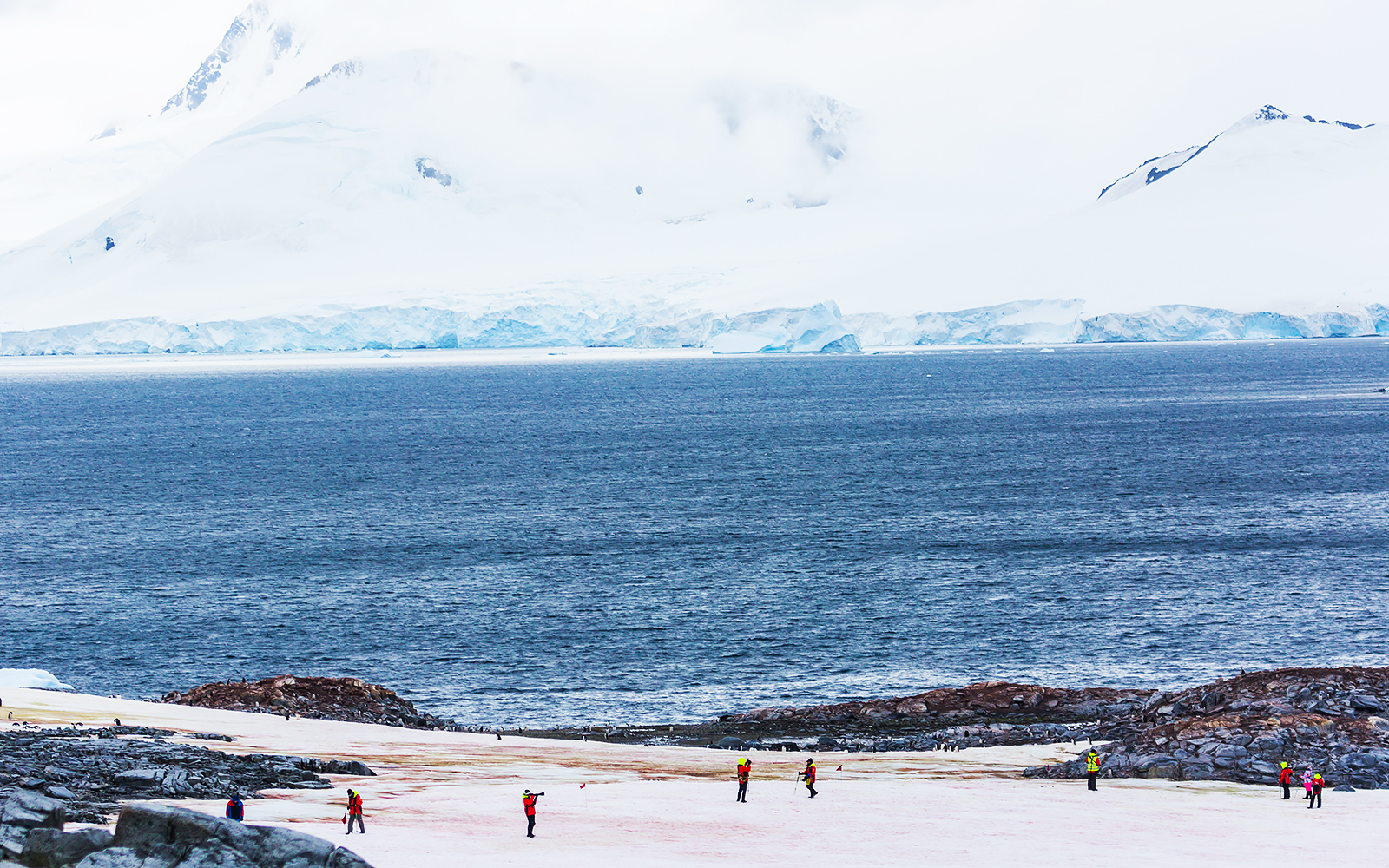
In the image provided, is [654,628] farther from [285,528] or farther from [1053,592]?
[285,528]

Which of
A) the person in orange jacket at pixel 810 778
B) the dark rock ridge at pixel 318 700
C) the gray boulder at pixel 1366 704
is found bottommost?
the dark rock ridge at pixel 318 700

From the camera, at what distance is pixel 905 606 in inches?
2292

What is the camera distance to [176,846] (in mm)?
18797

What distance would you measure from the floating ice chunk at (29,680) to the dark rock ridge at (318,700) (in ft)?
12.3

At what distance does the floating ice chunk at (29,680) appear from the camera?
4378 cm

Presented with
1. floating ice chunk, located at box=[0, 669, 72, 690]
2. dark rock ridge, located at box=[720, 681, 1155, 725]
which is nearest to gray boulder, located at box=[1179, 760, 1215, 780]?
dark rock ridge, located at box=[720, 681, 1155, 725]

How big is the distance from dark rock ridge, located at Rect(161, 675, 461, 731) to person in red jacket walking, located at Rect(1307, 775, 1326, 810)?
81.1 feet

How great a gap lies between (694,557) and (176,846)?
5040 centimetres

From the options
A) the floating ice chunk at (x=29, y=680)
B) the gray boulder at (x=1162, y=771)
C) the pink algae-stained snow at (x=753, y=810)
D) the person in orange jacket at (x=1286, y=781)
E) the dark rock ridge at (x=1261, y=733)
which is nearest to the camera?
the pink algae-stained snow at (x=753, y=810)

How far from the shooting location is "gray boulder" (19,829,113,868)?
63.0ft

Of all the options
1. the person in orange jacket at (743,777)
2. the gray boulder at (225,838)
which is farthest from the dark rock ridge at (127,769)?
the person in orange jacket at (743,777)

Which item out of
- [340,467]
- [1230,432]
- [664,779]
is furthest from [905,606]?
[1230,432]

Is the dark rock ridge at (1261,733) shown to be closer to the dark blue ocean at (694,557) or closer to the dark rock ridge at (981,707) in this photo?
the dark rock ridge at (981,707)

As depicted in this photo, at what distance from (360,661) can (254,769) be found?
2183cm
